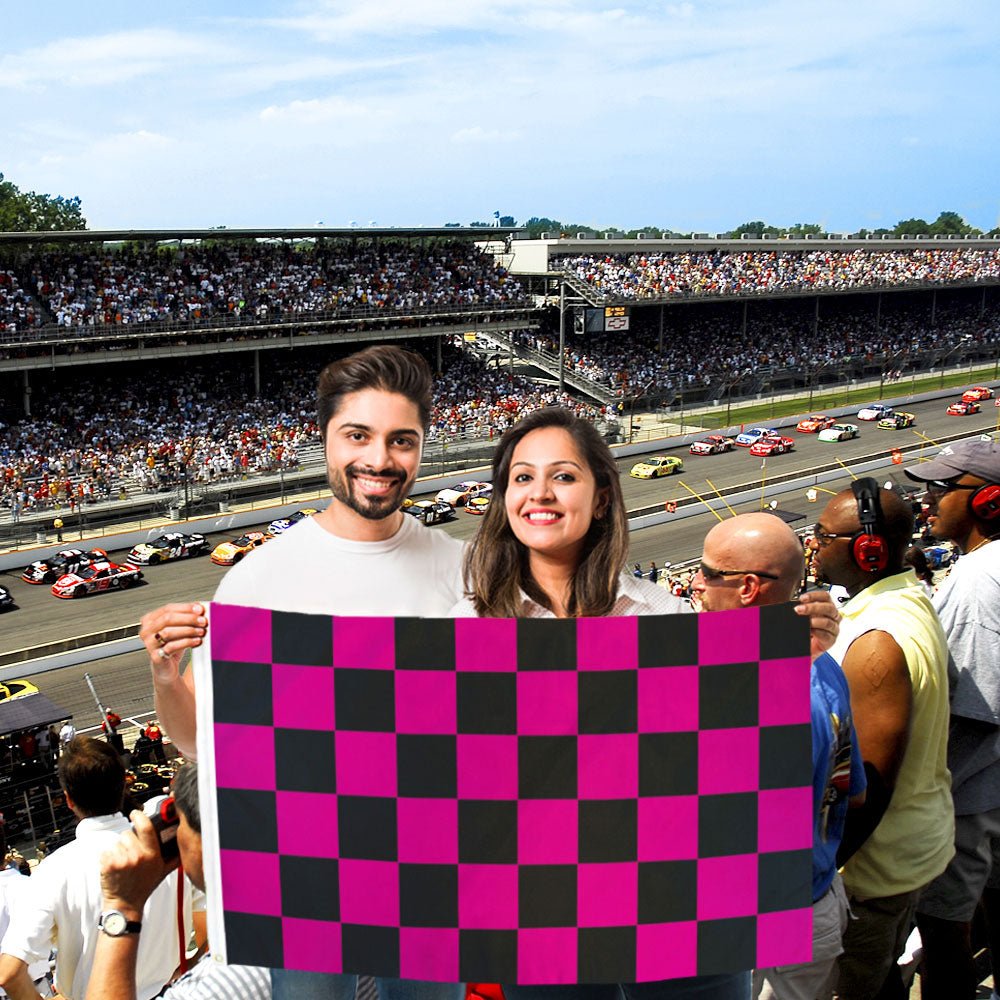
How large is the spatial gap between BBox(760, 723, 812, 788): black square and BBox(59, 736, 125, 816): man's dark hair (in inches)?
87.2

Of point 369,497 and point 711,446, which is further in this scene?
point 711,446

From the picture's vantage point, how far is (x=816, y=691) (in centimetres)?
349

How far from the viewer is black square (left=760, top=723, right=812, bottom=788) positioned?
3.03 metres

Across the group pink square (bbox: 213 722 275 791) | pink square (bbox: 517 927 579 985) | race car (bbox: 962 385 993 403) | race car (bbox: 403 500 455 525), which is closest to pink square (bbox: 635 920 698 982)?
pink square (bbox: 517 927 579 985)

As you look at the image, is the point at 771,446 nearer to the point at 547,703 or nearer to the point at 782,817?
the point at 782,817

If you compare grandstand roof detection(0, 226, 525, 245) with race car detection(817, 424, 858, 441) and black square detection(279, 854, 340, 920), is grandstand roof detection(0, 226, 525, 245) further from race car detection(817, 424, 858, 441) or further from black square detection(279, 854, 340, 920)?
black square detection(279, 854, 340, 920)

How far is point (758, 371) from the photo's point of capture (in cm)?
5628

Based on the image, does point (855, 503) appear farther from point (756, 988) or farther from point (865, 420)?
point (865, 420)

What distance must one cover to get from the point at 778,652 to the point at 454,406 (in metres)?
40.4

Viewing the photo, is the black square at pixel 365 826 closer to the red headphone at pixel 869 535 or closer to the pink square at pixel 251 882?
the pink square at pixel 251 882

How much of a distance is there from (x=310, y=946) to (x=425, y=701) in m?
0.74

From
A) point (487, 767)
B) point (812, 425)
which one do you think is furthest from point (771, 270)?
point (487, 767)

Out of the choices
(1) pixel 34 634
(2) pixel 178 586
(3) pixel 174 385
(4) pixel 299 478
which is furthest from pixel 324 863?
(3) pixel 174 385

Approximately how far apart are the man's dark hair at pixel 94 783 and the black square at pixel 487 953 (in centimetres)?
151
